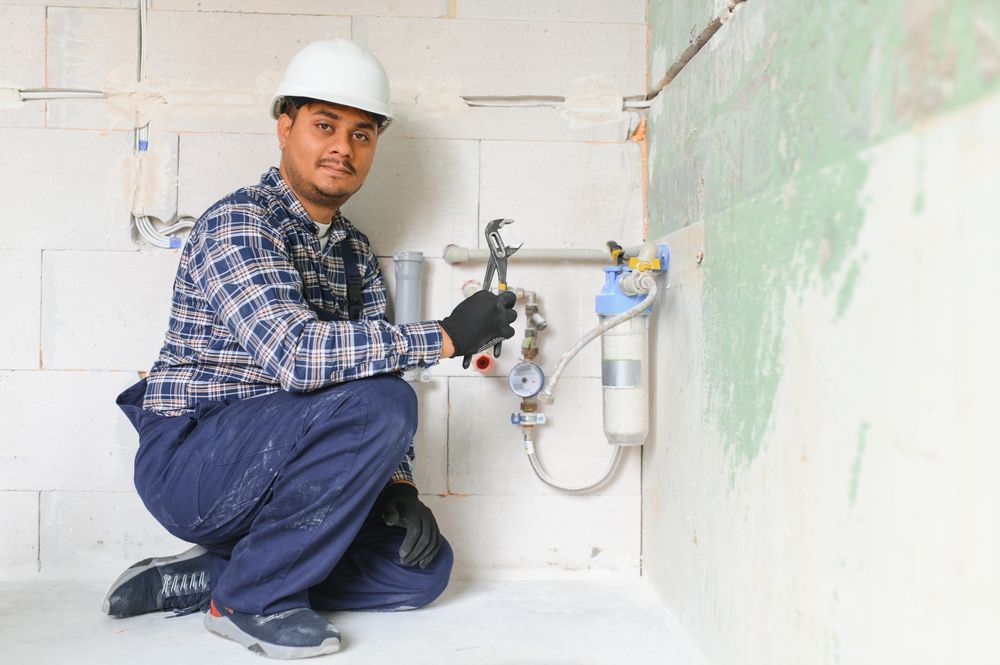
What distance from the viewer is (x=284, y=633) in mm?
1733

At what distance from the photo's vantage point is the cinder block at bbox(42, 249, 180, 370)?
2.26 metres

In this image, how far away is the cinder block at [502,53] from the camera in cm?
232

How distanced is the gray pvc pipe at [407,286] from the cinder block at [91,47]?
85 centimetres

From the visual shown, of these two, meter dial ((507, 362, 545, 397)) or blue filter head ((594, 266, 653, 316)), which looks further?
meter dial ((507, 362, 545, 397))

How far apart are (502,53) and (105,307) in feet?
4.05

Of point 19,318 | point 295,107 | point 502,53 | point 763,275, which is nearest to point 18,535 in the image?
point 19,318

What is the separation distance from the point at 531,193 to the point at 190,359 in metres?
0.97

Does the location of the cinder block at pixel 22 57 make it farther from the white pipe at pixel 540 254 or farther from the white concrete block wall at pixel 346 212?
the white pipe at pixel 540 254

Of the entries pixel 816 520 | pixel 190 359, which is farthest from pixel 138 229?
pixel 816 520

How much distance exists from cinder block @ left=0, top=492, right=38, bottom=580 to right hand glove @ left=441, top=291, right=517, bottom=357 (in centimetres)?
125

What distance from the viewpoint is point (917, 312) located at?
968mm

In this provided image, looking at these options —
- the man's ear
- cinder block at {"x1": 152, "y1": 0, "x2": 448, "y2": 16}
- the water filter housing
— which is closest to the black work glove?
the water filter housing

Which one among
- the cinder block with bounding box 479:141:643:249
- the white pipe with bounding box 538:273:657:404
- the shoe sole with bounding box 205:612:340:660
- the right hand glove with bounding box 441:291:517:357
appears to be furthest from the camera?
the cinder block with bounding box 479:141:643:249

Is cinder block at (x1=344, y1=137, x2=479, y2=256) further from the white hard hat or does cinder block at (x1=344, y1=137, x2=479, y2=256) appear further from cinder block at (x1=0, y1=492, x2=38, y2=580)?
cinder block at (x1=0, y1=492, x2=38, y2=580)
